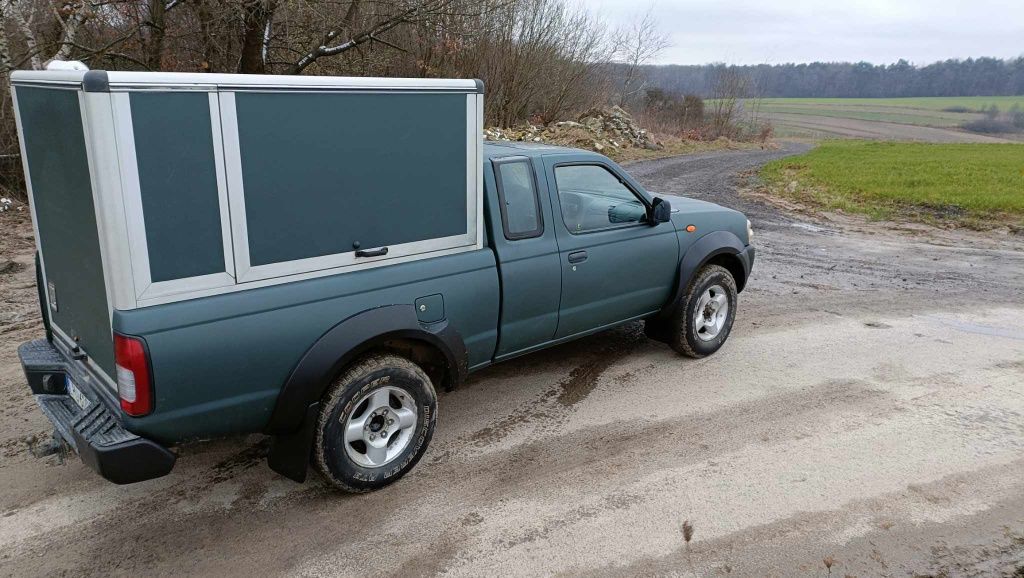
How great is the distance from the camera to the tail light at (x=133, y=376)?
315 cm

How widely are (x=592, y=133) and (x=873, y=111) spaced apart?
75.1m

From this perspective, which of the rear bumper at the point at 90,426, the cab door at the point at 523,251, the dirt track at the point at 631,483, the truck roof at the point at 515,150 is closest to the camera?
the rear bumper at the point at 90,426

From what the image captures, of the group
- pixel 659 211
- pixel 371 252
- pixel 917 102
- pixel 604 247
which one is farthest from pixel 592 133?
pixel 917 102

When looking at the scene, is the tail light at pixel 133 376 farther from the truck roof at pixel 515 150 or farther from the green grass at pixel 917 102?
the green grass at pixel 917 102

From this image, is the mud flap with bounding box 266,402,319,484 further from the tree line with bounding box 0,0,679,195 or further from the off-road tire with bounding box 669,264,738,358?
the tree line with bounding box 0,0,679,195

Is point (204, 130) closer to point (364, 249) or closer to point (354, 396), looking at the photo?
point (364, 249)

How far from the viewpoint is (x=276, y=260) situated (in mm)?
3545

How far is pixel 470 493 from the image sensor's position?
410 cm

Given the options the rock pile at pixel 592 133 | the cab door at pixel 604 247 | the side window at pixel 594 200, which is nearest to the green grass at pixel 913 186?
the rock pile at pixel 592 133

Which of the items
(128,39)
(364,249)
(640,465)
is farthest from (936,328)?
(128,39)

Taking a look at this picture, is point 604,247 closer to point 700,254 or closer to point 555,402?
point 700,254

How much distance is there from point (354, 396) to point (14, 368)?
3.38 meters

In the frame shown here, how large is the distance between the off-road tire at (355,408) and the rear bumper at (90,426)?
0.75 metres

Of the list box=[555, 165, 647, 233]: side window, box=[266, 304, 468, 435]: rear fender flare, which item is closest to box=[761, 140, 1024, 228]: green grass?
box=[555, 165, 647, 233]: side window
